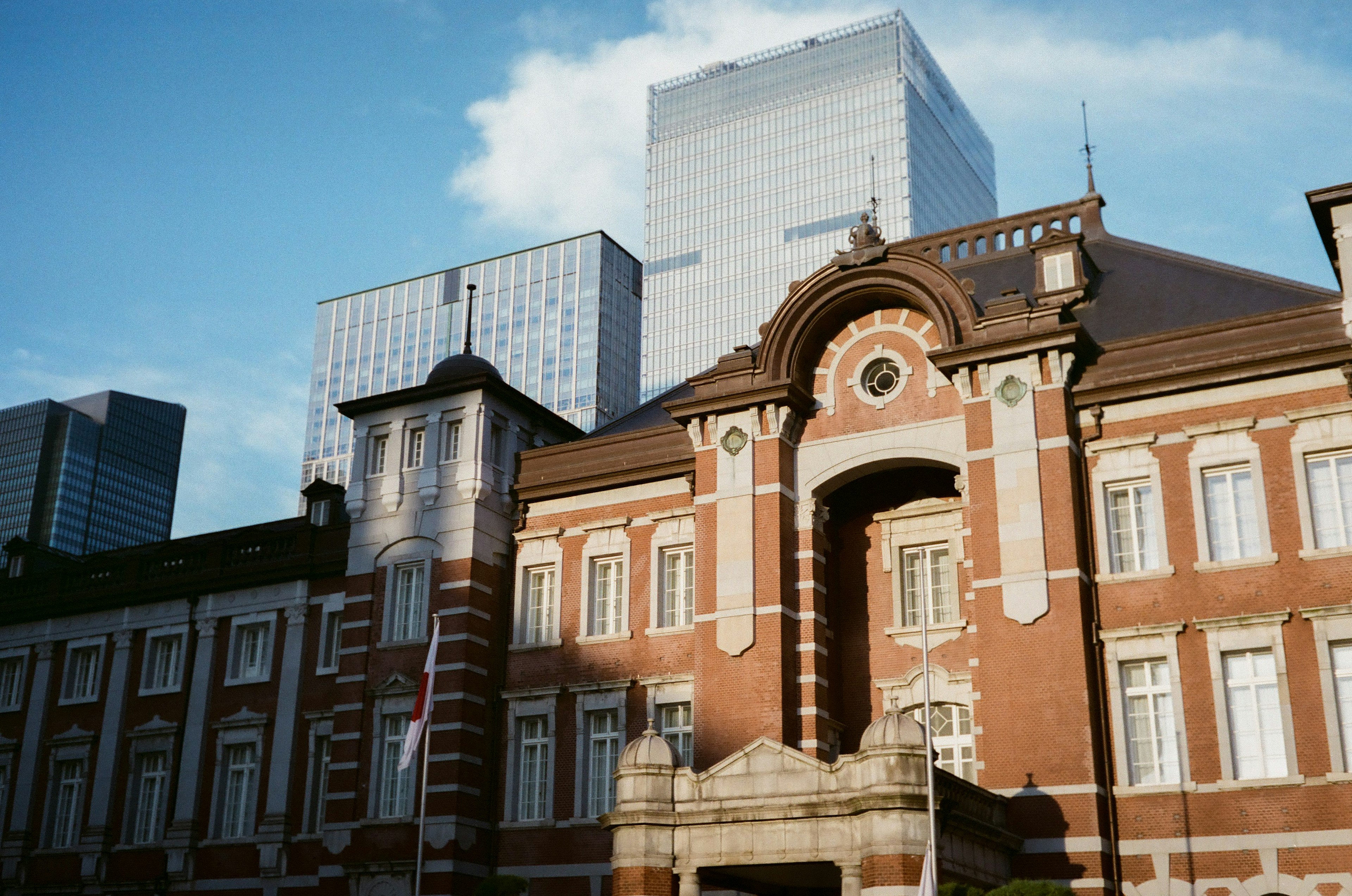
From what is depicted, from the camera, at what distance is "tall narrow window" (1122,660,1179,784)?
89.8 feet

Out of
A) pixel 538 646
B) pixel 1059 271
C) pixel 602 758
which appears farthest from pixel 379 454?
pixel 1059 271

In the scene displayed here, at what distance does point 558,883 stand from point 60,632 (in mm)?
19307

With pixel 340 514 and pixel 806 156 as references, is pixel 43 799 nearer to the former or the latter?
pixel 340 514

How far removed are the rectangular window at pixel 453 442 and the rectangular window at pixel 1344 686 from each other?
20.6 meters

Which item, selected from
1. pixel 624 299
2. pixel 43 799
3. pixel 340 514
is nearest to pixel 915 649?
pixel 340 514

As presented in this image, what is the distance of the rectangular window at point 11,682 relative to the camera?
43625mm

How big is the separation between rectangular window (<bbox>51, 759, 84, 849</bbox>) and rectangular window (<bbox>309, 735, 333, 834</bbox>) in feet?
26.3

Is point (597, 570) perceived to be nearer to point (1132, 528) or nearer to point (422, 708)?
point (422, 708)

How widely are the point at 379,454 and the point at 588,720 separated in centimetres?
949

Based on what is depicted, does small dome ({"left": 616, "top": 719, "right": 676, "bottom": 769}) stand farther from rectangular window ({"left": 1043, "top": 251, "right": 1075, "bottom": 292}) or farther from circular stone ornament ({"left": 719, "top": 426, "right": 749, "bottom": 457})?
rectangular window ({"left": 1043, "top": 251, "right": 1075, "bottom": 292})

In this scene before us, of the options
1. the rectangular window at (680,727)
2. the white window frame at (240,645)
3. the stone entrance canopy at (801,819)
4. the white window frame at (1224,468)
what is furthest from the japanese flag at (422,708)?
the white window frame at (1224,468)

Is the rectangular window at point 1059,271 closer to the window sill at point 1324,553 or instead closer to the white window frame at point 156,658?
the window sill at point 1324,553

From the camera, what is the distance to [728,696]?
101ft

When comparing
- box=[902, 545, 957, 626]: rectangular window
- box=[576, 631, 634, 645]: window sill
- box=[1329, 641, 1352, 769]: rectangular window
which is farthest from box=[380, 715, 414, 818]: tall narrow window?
box=[1329, 641, 1352, 769]: rectangular window
